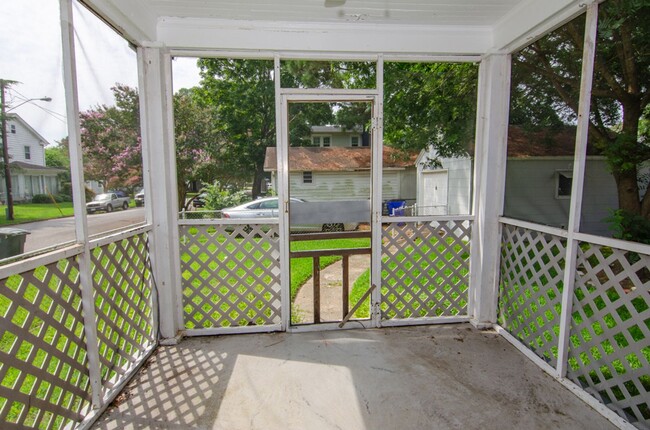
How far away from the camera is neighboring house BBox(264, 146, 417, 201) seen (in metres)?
2.93

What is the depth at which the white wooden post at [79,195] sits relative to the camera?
176 centimetres

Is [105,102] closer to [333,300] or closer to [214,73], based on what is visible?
[214,73]

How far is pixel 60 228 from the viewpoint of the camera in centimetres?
176

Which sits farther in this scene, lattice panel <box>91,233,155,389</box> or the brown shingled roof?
the brown shingled roof

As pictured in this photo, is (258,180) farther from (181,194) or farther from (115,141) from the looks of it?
(115,141)

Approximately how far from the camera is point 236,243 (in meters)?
2.92

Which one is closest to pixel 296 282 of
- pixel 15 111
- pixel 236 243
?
pixel 236 243

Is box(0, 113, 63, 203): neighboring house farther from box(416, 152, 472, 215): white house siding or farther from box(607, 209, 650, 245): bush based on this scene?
box(607, 209, 650, 245): bush

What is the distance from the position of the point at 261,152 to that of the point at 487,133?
6.46 ft

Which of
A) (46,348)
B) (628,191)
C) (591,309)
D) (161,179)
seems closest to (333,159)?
(161,179)

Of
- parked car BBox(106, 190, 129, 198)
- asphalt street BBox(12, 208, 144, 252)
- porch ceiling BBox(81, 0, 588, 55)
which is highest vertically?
porch ceiling BBox(81, 0, 588, 55)

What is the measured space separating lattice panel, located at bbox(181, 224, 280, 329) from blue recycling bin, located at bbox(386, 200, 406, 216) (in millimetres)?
1039

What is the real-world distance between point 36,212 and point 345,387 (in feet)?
6.57

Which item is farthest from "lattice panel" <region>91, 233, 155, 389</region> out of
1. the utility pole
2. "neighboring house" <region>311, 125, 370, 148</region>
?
"neighboring house" <region>311, 125, 370, 148</region>
